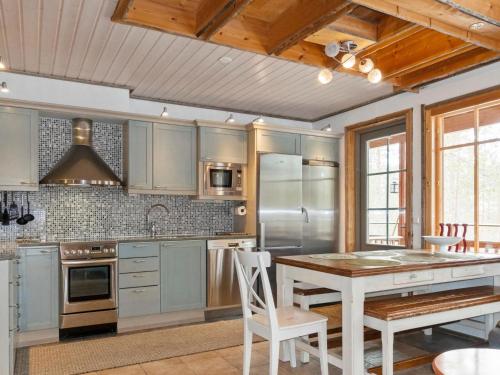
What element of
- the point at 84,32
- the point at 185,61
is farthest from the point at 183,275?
the point at 84,32

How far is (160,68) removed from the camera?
3896 millimetres

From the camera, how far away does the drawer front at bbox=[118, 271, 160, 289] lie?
409 centimetres

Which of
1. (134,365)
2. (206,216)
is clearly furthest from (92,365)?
(206,216)

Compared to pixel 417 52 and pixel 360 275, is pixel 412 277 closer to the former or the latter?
pixel 360 275

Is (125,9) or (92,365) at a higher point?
(125,9)

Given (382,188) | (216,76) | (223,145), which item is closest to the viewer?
(216,76)

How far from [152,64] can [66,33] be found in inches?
33.5

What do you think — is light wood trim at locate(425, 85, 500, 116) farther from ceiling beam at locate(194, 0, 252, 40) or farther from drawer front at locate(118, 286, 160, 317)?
drawer front at locate(118, 286, 160, 317)

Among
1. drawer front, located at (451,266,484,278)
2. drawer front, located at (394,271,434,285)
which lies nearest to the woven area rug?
drawer front, located at (394,271,434,285)

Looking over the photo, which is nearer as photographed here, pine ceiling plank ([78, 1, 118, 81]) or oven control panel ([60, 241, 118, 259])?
pine ceiling plank ([78, 1, 118, 81])

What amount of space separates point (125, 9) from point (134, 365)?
258 cm

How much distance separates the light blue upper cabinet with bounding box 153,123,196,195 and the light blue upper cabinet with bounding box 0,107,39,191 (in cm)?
122

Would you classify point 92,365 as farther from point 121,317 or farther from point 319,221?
point 319,221

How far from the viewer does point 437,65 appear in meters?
3.67
